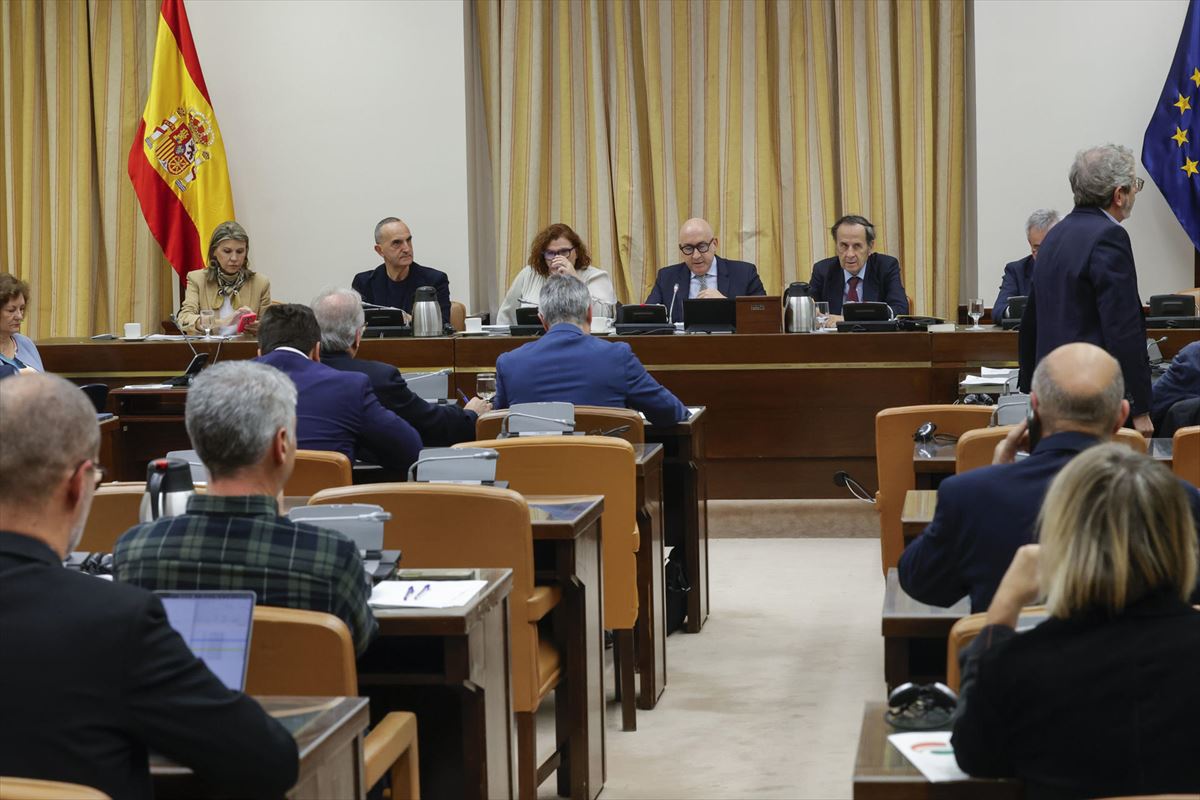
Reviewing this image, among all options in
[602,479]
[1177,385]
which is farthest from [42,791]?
[1177,385]

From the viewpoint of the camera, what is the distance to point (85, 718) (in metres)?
1.68

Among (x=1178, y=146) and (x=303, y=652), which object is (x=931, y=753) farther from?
(x=1178, y=146)

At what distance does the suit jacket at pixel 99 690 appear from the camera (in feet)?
5.48

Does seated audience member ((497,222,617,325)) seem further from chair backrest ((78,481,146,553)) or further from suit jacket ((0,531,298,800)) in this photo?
suit jacket ((0,531,298,800))

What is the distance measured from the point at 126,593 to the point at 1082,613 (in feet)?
3.58

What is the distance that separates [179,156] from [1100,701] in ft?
26.4

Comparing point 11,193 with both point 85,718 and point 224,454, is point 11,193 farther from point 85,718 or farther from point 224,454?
point 85,718

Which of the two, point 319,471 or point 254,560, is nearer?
point 254,560

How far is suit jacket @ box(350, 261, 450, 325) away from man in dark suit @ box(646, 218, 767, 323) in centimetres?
119

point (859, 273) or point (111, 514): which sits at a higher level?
point (859, 273)

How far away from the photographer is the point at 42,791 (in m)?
1.45

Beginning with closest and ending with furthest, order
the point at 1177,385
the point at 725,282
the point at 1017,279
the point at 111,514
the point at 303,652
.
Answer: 1. the point at 303,652
2. the point at 111,514
3. the point at 1177,385
4. the point at 725,282
5. the point at 1017,279

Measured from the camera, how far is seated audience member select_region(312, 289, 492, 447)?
4.54 metres

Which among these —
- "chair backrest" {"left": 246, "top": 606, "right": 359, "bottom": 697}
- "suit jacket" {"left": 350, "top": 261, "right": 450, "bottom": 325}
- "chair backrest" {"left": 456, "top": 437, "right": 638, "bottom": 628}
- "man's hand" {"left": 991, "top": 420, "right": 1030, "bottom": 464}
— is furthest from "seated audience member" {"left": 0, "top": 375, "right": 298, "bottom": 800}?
"suit jacket" {"left": 350, "top": 261, "right": 450, "bottom": 325}
